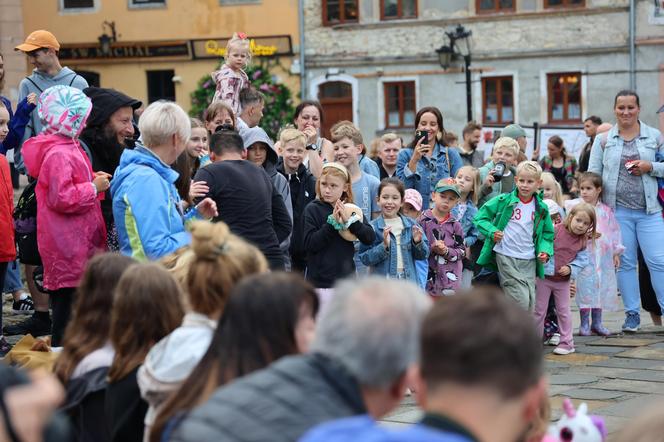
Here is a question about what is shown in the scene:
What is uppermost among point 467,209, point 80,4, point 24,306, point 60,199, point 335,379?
point 80,4

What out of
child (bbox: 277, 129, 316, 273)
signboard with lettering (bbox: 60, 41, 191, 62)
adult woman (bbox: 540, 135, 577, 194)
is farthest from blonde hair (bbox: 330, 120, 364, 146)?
signboard with lettering (bbox: 60, 41, 191, 62)

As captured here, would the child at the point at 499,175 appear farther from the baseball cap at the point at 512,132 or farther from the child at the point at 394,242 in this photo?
the child at the point at 394,242

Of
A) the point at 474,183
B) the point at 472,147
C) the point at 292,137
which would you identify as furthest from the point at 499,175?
the point at 472,147

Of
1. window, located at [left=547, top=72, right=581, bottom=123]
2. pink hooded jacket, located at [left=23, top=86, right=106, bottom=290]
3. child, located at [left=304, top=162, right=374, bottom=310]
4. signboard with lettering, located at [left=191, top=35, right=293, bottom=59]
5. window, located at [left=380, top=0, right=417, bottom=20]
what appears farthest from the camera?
signboard with lettering, located at [left=191, top=35, right=293, bottom=59]

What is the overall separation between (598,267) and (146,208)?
20.2 feet

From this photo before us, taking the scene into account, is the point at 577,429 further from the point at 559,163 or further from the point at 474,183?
the point at 559,163

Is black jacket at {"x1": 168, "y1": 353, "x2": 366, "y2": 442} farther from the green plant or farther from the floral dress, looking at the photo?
the green plant

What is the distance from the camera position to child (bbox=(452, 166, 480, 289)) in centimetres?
Answer: 1049

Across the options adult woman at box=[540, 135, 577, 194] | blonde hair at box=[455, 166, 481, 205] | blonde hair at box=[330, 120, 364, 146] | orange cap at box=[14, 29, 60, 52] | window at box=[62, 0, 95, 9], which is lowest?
adult woman at box=[540, 135, 577, 194]

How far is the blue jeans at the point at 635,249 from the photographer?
11078mm

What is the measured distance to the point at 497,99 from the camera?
108 feet

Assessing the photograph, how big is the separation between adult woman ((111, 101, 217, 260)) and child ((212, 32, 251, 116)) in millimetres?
3757

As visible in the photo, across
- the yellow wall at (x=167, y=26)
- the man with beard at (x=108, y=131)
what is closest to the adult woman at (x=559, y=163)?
the man with beard at (x=108, y=131)

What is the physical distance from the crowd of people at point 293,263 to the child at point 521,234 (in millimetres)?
18
